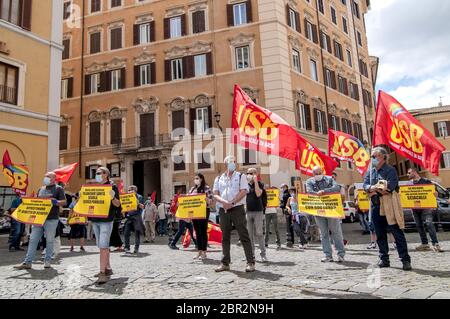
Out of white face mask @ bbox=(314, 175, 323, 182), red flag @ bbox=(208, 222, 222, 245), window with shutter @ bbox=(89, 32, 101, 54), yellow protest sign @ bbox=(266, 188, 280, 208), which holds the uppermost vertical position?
window with shutter @ bbox=(89, 32, 101, 54)

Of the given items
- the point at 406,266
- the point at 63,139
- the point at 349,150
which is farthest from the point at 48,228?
the point at 63,139

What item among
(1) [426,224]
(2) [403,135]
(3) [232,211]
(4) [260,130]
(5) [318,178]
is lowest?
(1) [426,224]

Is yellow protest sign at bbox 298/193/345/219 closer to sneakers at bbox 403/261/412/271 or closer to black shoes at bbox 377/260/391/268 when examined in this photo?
black shoes at bbox 377/260/391/268

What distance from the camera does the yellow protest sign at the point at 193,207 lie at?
331 inches

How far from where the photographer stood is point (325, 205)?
749 cm

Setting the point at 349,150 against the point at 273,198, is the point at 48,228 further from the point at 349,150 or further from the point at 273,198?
the point at 349,150

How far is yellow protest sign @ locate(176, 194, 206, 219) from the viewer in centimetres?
840

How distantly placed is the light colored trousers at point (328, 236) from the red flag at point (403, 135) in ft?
5.96

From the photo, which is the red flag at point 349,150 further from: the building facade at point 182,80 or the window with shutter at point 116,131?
the window with shutter at point 116,131

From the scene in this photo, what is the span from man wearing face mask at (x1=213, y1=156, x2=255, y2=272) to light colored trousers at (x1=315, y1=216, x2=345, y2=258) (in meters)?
1.67

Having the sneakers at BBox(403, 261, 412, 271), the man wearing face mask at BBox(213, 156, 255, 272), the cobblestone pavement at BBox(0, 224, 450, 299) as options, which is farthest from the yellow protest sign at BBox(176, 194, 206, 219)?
the sneakers at BBox(403, 261, 412, 271)

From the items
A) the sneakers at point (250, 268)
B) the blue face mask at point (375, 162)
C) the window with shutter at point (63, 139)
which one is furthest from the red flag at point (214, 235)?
the window with shutter at point (63, 139)

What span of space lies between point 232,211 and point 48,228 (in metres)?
3.71
